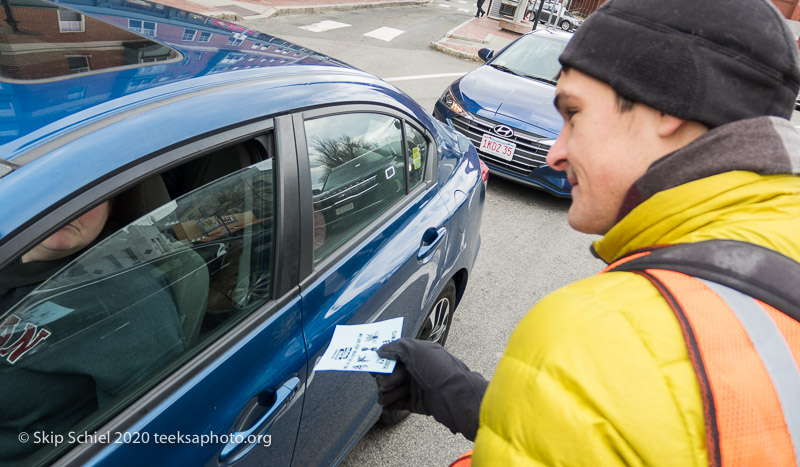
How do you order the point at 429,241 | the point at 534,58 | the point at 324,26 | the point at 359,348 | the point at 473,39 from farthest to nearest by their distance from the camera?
the point at 473,39 → the point at 324,26 → the point at 534,58 → the point at 429,241 → the point at 359,348

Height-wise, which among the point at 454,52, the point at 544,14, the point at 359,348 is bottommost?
the point at 454,52

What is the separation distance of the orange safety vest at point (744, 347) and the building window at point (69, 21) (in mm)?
1679

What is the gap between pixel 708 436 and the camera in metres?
0.60

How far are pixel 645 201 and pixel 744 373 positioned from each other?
1.08ft

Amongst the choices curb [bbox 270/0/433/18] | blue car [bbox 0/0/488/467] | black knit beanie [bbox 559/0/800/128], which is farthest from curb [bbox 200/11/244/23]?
black knit beanie [bbox 559/0/800/128]

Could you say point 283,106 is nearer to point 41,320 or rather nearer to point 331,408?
point 41,320

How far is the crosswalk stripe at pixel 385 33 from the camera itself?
1237 centimetres

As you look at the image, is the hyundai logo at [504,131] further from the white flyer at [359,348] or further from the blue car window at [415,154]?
the white flyer at [359,348]

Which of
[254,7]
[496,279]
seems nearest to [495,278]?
[496,279]

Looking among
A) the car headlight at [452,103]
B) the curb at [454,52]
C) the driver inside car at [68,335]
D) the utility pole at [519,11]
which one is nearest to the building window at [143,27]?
the driver inside car at [68,335]

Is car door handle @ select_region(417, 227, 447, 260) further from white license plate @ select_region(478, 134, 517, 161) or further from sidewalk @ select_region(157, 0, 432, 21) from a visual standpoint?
sidewalk @ select_region(157, 0, 432, 21)

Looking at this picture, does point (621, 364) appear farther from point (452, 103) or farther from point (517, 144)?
point (452, 103)

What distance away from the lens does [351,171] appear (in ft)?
6.08

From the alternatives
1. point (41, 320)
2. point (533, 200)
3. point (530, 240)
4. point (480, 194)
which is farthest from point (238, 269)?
point (533, 200)
